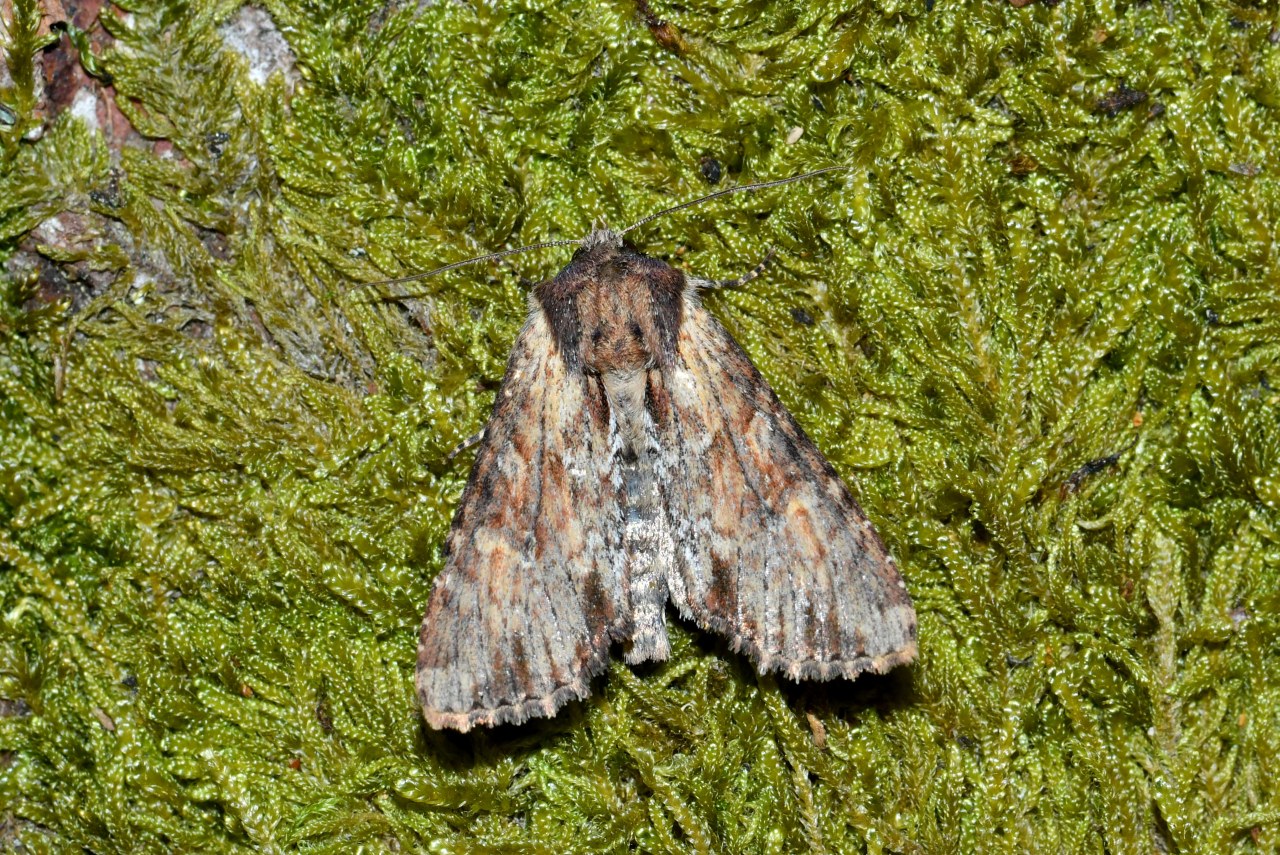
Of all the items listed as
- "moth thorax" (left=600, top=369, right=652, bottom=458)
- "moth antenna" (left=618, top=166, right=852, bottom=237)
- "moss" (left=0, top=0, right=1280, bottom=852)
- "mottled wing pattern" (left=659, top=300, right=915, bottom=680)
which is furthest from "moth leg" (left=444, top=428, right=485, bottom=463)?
"moth antenna" (left=618, top=166, right=852, bottom=237)

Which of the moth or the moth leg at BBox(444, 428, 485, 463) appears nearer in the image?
the moth

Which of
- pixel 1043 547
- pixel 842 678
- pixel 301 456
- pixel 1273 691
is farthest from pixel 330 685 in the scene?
pixel 1273 691

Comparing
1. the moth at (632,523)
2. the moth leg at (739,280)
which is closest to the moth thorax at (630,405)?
the moth at (632,523)

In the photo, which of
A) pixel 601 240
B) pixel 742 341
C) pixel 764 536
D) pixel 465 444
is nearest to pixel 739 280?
pixel 742 341

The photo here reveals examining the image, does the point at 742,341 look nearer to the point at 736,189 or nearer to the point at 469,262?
the point at 736,189

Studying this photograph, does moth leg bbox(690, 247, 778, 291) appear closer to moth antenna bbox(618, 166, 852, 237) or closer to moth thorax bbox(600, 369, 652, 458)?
moth antenna bbox(618, 166, 852, 237)
